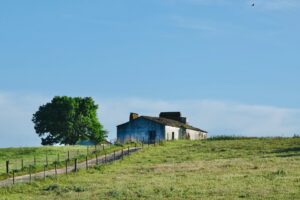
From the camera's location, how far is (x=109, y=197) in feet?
116

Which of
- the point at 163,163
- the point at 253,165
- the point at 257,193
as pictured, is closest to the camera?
the point at 257,193

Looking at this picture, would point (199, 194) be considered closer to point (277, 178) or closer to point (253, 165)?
point (277, 178)

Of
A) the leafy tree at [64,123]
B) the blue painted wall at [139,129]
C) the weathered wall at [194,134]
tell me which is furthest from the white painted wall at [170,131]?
the leafy tree at [64,123]

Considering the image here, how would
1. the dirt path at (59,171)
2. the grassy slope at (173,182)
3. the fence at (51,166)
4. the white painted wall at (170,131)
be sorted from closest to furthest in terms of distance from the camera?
the grassy slope at (173,182) → the dirt path at (59,171) → the fence at (51,166) → the white painted wall at (170,131)

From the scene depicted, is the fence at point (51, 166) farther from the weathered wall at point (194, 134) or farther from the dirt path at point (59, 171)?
the weathered wall at point (194, 134)

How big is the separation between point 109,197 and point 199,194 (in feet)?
15.1

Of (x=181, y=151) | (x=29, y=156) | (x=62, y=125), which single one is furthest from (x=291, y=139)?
(x=62, y=125)

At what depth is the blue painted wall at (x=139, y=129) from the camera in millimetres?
111250

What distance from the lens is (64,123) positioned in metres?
120

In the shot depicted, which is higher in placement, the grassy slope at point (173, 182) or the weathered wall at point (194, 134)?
the weathered wall at point (194, 134)

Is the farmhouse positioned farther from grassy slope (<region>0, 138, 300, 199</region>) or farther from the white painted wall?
grassy slope (<region>0, 138, 300, 199</region>)

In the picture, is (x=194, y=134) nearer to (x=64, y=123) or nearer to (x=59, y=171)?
(x=64, y=123)

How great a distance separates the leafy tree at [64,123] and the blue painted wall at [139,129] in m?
9.26

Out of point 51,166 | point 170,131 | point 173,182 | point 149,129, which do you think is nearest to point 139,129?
point 149,129
